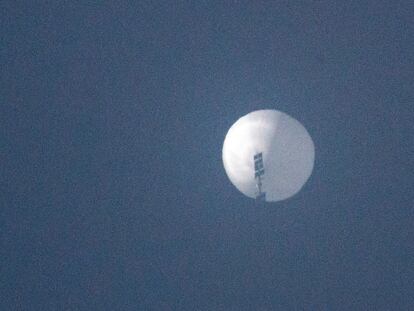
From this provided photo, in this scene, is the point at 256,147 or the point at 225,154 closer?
the point at 225,154

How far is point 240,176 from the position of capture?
874 cm

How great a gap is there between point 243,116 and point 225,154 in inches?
28.4

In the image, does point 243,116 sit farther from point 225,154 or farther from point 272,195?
point 272,195

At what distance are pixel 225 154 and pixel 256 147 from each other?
95cm

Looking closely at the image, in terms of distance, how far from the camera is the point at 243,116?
27.9 ft

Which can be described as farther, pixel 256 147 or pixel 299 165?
pixel 256 147

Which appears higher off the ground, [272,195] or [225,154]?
[225,154]

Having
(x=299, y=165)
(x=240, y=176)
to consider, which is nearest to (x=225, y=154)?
(x=240, y=176)

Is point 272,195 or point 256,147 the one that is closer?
point 272,195

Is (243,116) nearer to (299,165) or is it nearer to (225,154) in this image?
(225,154)

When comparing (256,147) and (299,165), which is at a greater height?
(256,147)

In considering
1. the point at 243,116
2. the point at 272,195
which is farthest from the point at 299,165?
the point at 243,116

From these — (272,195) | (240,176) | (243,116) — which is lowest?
(272,195)

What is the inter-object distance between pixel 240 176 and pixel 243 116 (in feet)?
3.47
